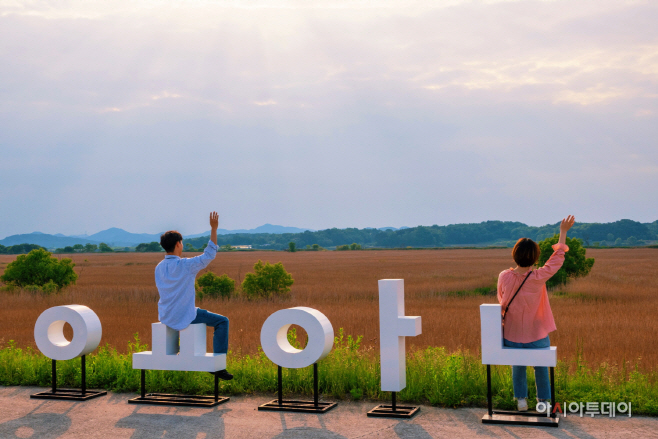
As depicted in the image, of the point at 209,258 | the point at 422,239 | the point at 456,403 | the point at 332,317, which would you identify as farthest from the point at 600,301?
the point at 422,239

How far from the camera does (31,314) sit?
63.0 feet

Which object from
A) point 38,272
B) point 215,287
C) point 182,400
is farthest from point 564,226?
point 38,272

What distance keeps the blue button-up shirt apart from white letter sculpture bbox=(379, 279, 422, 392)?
2076 mm

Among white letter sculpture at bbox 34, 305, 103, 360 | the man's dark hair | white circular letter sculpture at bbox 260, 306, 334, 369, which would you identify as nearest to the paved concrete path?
white circular letter sculpture at bbox 260, 306, 334, 369

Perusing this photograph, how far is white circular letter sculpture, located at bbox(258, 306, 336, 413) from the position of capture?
714cm

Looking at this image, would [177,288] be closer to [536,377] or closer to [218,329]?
[218,329]

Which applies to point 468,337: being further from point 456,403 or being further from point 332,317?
point 456,403

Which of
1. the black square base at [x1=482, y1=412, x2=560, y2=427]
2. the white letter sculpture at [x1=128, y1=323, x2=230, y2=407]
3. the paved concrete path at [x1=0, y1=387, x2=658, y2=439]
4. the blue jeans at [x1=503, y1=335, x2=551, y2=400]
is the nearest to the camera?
the paved concrete path at [x1=0, y1=387, x2=658, y2=439]

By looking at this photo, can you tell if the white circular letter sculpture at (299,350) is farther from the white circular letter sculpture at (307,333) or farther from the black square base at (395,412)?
the black square base at (395,412)

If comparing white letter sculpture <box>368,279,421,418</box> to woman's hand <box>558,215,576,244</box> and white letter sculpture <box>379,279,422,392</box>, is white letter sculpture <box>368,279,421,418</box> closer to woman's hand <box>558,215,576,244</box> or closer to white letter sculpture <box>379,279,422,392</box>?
white letter sculpture <box>379,279,422,392</box>

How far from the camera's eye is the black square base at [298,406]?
7074 mm

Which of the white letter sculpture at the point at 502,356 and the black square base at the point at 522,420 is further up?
the white letter sculpture at the point at 502,356

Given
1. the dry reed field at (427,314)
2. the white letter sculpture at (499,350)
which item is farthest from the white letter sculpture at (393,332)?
the dry reed field at (427,314)

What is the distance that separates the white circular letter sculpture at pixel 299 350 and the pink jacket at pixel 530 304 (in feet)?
6.48
